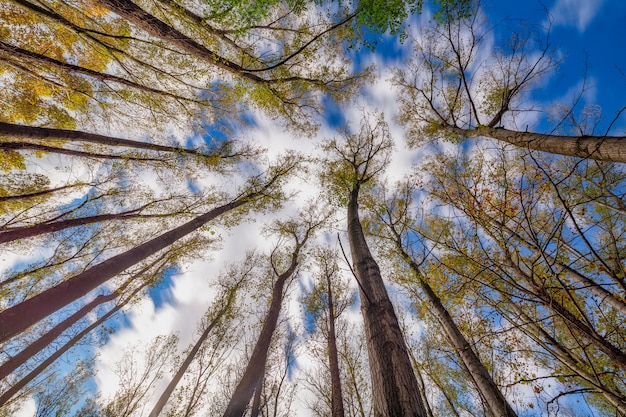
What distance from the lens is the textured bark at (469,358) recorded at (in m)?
3.88

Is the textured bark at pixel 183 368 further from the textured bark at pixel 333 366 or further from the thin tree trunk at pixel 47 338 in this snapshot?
the textured bark at pixel 333 366

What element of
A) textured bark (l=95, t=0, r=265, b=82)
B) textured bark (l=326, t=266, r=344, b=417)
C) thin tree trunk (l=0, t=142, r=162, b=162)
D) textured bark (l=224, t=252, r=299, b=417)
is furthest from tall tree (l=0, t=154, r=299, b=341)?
textured bark (l=326, t=266, r=344, b=417)

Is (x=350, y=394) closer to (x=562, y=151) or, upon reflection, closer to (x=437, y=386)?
(x=437, y=386)

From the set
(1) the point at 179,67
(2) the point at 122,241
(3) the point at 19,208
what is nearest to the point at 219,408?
(2) the point at 122,241

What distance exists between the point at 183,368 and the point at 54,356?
4.74m

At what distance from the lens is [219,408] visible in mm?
12281

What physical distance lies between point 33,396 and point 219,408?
9.72 m

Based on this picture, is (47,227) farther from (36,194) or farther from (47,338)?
(47,338)

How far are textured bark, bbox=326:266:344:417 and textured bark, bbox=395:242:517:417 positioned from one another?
396 cm

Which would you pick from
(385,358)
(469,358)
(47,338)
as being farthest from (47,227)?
(469,358)

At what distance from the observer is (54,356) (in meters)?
8.53

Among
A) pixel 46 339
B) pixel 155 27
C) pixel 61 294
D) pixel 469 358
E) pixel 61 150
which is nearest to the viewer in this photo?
pixel 61 294

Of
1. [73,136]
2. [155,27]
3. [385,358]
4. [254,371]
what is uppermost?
[155,27]

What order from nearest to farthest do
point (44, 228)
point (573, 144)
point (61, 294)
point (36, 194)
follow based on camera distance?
point (61, 294) < point (573, 144) < point (44, 228) < point (36, 194)
